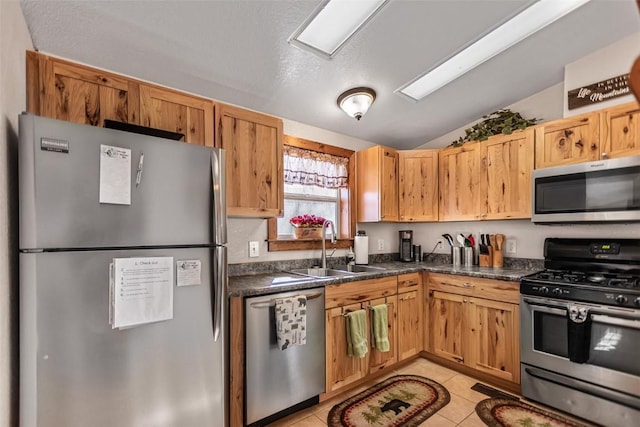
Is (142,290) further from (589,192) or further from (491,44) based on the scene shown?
(589,192)

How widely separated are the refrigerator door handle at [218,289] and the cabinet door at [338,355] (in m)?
0.88

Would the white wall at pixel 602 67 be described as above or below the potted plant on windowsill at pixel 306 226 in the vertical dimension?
above

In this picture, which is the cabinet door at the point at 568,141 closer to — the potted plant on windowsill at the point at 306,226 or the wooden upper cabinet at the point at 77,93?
the potted plant on windowsill at the point at 306,226

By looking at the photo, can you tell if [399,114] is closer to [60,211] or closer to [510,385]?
[510,385]

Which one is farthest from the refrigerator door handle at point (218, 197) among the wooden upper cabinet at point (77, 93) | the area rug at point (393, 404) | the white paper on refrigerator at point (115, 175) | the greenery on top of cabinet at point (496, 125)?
the greenery on top of cabinet at point (496, 125)

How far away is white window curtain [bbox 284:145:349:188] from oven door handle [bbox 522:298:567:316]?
192 centimetres

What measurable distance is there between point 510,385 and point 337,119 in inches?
106

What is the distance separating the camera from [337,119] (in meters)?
2.86

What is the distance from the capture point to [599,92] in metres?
2.27

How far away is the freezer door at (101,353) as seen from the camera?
1.09 m

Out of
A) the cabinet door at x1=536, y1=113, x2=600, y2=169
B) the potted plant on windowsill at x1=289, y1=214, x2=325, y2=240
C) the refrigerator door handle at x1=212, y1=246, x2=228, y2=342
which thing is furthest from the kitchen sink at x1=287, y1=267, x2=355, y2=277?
the cabinet door at x1=536, y1=113, x2=600, y2=169

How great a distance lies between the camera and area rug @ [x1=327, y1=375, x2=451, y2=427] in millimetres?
1983

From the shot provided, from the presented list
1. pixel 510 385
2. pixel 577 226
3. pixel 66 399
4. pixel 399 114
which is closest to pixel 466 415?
pixel 510 385

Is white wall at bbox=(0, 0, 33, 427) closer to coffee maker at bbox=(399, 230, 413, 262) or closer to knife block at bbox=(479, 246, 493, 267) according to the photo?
coffee maker at bbox=(399, 230, 413, 262)
